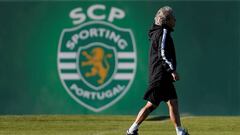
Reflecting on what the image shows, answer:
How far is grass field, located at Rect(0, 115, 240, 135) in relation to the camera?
11844 mm

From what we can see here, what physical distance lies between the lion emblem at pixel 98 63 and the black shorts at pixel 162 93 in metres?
5.22

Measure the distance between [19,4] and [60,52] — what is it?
116 cm

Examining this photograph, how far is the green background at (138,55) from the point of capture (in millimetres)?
15609

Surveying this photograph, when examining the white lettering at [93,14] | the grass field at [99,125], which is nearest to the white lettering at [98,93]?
the grass field at [99,125]

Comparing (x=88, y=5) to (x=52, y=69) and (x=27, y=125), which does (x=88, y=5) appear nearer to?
(x=52, y=69)

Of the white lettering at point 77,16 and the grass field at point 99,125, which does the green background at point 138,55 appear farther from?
the grass field at point 99,125

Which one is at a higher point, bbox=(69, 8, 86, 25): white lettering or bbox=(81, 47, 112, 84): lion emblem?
bbox=(69, 8, 86, 25): white lettering

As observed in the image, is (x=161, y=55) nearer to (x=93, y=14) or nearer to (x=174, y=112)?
(x=174, y=112)

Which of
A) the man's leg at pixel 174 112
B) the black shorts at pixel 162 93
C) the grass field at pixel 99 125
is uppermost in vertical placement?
the black shorts at pixel 162 93

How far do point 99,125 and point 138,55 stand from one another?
2.65 m

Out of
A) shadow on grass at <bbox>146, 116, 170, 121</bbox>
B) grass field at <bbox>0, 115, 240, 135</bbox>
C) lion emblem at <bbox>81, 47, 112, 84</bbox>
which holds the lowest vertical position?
shadow on grass at <bbox>146, 116, 170, 121</bbox>

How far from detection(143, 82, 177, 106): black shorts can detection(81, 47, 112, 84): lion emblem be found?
206 inches

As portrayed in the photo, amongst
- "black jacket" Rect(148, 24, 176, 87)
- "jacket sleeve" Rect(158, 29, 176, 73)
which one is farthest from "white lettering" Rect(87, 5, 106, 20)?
"jacket sleeve" Rect(158, 29, 176, 73)

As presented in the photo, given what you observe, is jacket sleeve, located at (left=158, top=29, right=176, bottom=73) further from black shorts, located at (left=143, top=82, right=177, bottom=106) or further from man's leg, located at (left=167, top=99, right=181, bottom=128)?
man's leg, located at (left=167, top=99, right=181, bottom=128)
